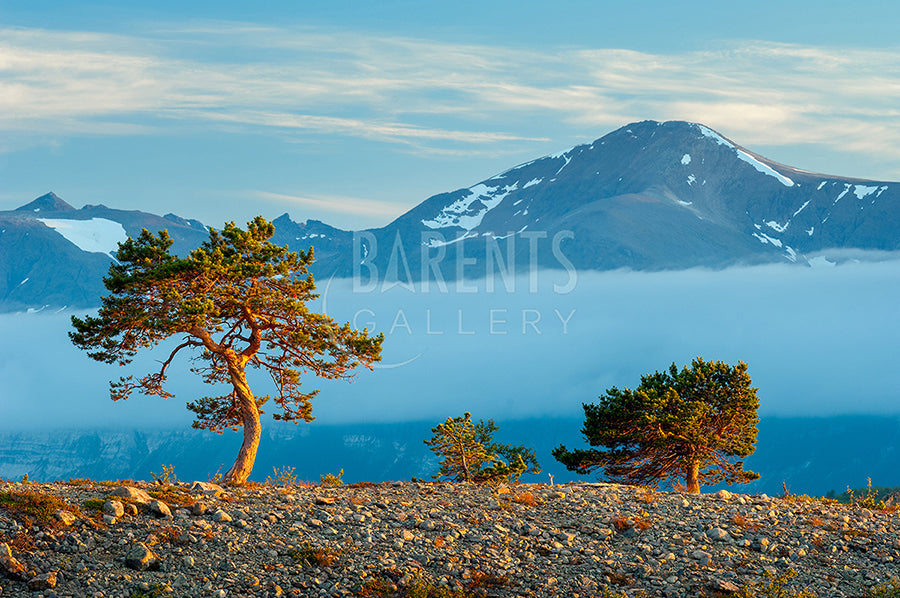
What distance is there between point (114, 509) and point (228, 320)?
13611mm

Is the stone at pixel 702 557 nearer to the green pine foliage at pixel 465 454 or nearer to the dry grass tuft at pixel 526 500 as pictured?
the dry grass tuft at pixel 526 500

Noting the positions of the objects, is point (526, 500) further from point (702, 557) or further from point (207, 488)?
point (207, 488)

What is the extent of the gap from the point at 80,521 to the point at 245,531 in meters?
3.96

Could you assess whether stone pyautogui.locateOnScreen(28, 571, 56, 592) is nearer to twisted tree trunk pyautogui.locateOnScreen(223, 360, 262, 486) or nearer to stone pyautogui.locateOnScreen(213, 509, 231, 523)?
stone pyautogui.locateOnScreen(213, 509, 231, 523)

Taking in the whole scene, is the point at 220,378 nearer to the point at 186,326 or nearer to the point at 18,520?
the point at 186,326

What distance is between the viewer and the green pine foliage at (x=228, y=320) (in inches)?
1203

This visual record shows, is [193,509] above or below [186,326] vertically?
below

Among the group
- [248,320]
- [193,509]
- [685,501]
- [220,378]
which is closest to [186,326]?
[248,320]

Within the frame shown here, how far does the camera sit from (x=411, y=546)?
20.5m

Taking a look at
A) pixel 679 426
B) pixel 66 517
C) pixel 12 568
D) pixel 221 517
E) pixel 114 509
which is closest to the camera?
pixel 12 568

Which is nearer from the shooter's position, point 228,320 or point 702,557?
point 702,557

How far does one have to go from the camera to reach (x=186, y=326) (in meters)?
30.5

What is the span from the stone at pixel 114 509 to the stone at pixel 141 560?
6.81ft

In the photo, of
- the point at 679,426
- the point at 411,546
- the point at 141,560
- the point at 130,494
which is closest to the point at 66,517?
the point at 130,494
